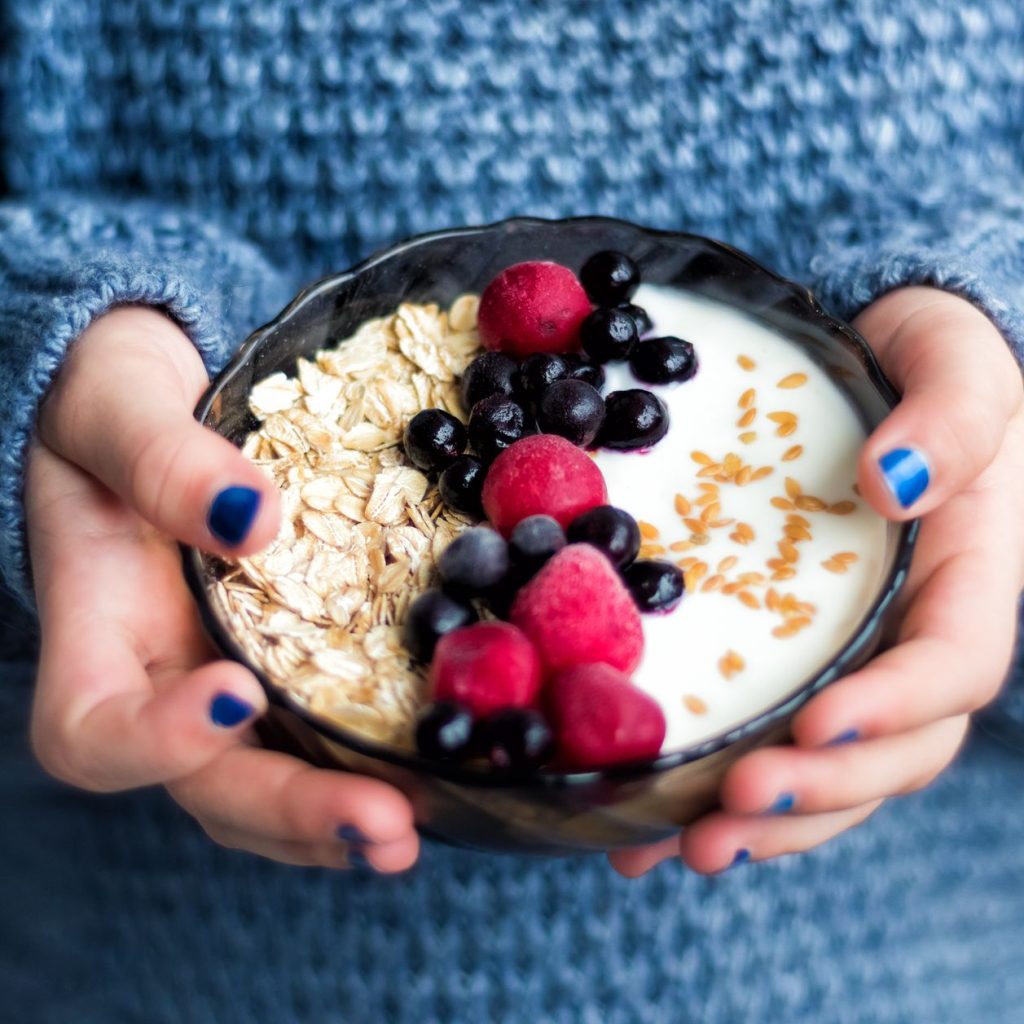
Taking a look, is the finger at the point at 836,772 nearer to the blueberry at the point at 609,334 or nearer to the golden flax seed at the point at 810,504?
the golden flax seed at the point at 810,504

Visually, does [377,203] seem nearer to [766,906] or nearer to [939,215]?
[939,215]

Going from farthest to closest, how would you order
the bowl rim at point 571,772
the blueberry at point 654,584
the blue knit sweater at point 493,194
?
the blue knit sweater at point 493,194
the blueberry at point 654,584
the bowl rim at point 571,772

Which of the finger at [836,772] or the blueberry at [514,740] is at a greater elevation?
the blueberry at [514,740]

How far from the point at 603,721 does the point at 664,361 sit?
26 centimetres

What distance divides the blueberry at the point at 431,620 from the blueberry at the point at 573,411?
0.13 meters

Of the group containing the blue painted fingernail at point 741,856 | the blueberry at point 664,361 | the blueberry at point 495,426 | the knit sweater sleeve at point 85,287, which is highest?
the blueberry at point 664,361

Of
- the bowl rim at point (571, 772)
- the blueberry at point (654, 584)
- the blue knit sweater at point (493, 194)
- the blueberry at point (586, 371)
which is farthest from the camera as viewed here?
the blue knit sweater at point (493, 194)

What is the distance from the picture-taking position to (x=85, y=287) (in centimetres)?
73

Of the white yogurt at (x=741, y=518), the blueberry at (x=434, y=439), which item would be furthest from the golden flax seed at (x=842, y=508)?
the blueberry at (x=434, y=439)

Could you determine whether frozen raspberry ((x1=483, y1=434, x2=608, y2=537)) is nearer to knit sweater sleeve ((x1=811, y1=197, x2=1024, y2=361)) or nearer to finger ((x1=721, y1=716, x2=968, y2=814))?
finger ((x1=721, y1=716, x2=968, y2=814))

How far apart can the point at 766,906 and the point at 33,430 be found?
648 millimetres

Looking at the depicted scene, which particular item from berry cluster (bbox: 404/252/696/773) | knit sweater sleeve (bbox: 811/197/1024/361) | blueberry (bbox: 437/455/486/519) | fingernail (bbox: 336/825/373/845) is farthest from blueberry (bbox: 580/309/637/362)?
fingernail (bbox: 336/825/373/845)

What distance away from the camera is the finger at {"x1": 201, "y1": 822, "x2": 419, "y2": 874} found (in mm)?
539

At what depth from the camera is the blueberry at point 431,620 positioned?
54 cm
